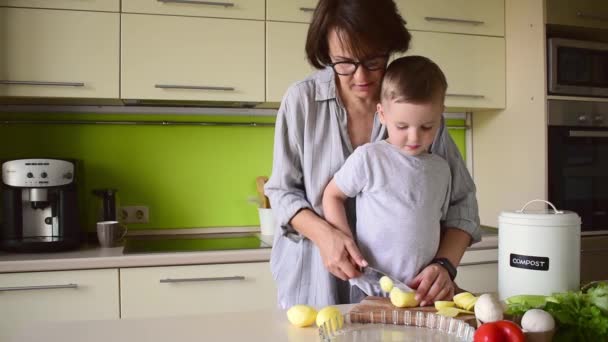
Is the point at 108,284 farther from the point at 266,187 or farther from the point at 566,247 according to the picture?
the point at 566,247

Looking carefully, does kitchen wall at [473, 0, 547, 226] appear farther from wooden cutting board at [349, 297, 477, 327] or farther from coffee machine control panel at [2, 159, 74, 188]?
coffee machine control panel at [2, 159, 74, 188]

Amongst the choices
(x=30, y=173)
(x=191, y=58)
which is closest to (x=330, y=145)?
(x=191, y=58)

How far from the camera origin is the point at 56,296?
5.50 ft

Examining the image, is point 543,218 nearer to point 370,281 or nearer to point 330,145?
point 370,281

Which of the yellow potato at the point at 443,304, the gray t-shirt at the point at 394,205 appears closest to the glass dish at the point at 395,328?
the yellow potato at the point at 443,304

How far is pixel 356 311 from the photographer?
0.83m

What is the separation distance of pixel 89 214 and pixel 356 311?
164 centimetres

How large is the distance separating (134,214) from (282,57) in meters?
0.89

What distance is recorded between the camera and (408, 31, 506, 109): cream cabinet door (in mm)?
2213

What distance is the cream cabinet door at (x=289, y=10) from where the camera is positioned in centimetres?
202

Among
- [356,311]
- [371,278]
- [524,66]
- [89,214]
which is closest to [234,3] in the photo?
[89,214]

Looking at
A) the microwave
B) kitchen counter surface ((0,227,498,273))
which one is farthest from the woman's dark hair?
the microwave

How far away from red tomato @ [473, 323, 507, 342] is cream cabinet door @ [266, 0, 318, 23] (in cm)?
158

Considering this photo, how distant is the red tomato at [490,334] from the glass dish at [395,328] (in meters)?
0.03
